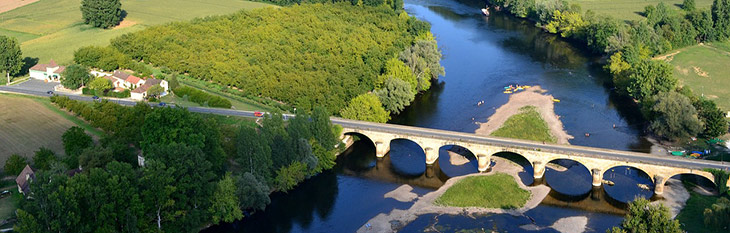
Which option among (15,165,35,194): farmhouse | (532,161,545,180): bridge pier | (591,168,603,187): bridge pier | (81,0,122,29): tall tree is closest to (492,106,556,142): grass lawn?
(532,161,545,180): bridge pier

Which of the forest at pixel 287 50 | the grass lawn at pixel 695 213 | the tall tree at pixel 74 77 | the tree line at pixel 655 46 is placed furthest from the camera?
the forest at pixel 287 50

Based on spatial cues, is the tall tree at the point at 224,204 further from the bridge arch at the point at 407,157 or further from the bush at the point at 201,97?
the bush at the point at 201,97

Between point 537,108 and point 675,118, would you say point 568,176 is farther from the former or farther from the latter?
point 537,108

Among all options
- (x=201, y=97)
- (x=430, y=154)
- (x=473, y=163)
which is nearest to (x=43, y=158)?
(x=201, y=97)

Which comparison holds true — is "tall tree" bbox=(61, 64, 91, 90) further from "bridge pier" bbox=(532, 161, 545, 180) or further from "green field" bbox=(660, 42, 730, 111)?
"green field" bbox=(660, 42, 730, 111)

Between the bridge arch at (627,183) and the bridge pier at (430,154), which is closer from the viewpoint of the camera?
the bridge arch at (627,183)

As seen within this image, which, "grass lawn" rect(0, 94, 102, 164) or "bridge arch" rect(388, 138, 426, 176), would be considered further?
"bridge arch" rect(388, 138, 426, 176)

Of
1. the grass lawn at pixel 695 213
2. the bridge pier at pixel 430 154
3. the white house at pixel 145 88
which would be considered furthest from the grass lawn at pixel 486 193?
the white house at pixel 145 88
